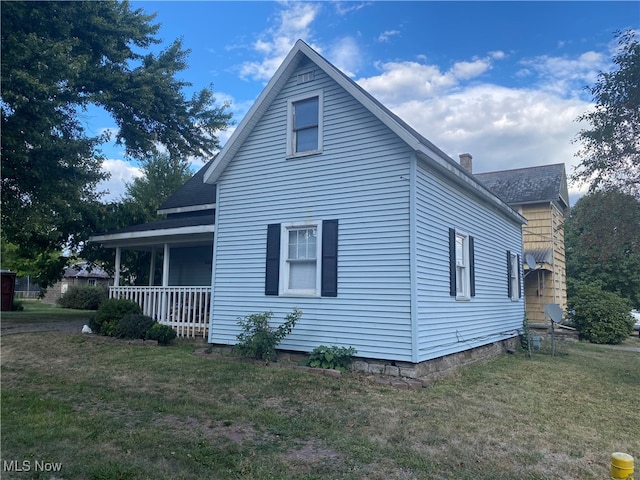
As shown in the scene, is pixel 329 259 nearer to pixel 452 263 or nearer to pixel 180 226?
pixel 452 263

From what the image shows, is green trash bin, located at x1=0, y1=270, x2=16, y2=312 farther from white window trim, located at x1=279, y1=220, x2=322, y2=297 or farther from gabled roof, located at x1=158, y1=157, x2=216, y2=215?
white window trim, located at x1=279, y1=220, x2=322, y2=297

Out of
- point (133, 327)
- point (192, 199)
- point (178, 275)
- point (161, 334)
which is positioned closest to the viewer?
point (161, 334)

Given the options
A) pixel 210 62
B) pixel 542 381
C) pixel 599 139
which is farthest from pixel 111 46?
pixel 542 381

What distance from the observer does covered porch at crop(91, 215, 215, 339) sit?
1118cm

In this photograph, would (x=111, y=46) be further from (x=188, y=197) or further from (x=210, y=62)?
(x=188, y=197)

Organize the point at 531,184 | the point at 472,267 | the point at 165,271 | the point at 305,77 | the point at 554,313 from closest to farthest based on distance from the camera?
1. the point at 305,77
2. the point at 472,267
3. the point at 165,271
4. the point at 554,313
5. the point at 531,184

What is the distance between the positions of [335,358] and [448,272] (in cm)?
292

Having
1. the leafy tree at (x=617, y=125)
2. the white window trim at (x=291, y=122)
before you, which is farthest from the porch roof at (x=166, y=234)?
the leafy tree at (x=617, y=125)

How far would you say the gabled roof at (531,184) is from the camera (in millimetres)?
17250

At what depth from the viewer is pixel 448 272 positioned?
8.86 metres

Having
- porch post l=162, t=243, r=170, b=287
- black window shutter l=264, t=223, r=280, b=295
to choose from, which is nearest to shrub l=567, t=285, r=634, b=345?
black window shutter l=264, t=223, r=280, b=295

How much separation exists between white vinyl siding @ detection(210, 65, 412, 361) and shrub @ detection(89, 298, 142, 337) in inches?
116

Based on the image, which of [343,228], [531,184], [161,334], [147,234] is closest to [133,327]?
[161,334]

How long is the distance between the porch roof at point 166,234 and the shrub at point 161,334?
8.08 ft
